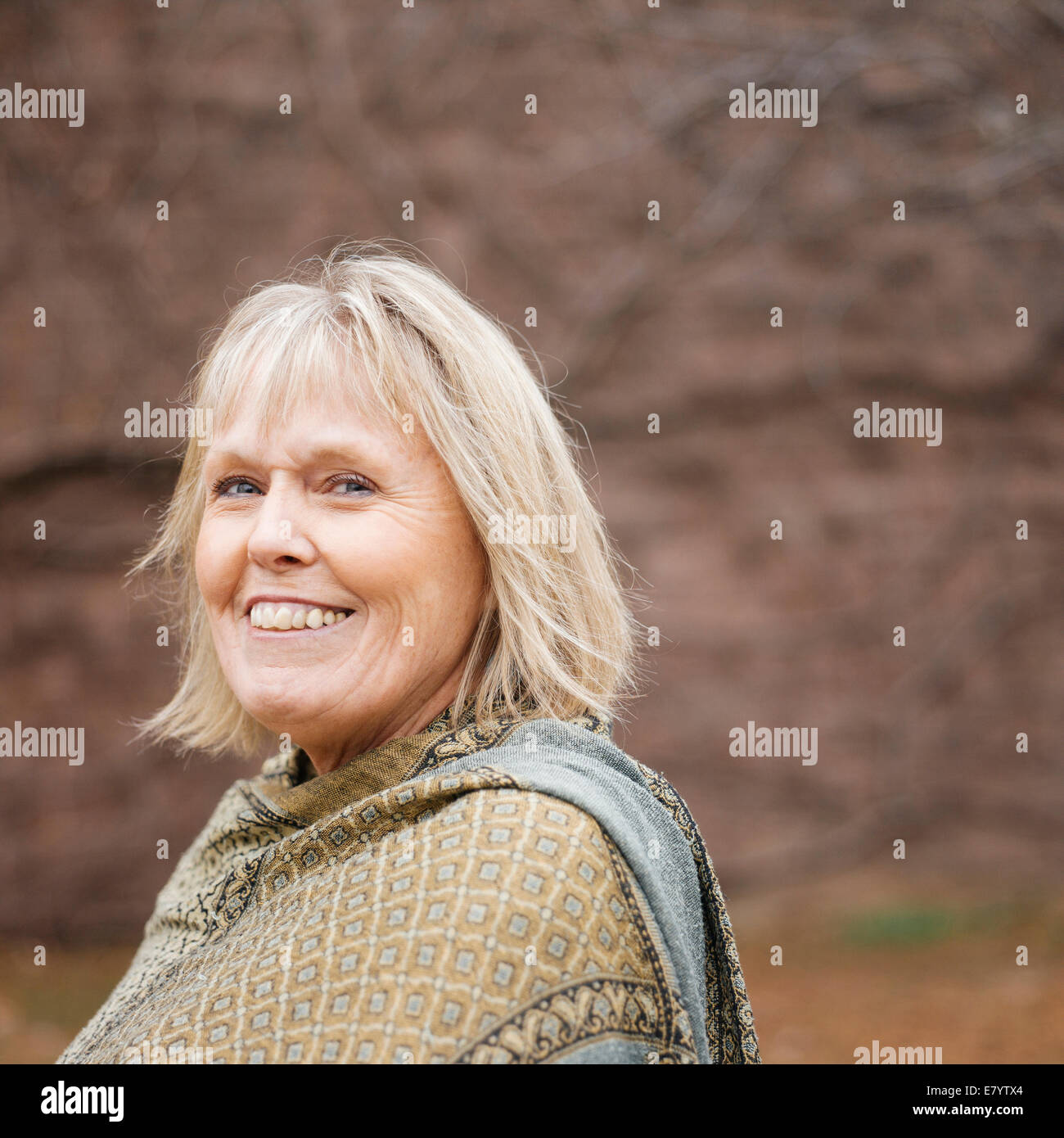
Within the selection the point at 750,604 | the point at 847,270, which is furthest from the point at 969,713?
the point at 847,270

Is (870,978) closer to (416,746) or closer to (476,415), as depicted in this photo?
(416,746)

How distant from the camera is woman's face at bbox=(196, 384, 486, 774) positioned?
1.43 m

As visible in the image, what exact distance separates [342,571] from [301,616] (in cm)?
10

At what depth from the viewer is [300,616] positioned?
1466mm

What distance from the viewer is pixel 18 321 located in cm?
448

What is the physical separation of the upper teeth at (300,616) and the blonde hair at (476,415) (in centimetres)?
22

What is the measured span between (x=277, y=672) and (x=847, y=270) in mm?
3946

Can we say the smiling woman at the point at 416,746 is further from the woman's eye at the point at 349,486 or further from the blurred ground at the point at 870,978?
the blurred ground at the point at 870,978

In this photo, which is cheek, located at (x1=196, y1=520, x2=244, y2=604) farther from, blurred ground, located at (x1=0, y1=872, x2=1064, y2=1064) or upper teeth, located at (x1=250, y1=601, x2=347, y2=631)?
blurred ground, located at (x1=0, y1=872, x2=1064, y2=1064)

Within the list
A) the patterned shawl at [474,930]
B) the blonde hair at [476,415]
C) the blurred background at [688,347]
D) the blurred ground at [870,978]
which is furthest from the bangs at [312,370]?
the blurred ground at [870,978]

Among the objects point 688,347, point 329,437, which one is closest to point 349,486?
point 329,437
